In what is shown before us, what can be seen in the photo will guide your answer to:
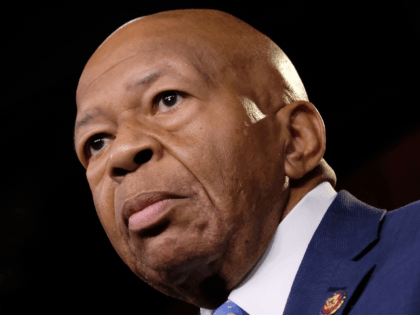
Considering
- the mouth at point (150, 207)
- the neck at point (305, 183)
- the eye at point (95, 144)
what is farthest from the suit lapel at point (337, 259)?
the eye at point (95, 144)

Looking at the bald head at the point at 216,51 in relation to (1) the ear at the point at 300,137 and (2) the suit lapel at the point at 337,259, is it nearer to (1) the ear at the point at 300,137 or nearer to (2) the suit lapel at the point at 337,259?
(1) the ear at the point at 300,137

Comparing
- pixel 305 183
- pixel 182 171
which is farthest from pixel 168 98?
pixel 305 183

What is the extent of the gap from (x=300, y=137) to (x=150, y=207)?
0.53 m

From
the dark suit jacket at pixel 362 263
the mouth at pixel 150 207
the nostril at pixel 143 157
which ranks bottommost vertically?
the dark suit jacket at pixel 362 263

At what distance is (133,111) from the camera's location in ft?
4.89

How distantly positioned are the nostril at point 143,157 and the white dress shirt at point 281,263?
0.44 meters

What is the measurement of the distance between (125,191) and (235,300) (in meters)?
0.44

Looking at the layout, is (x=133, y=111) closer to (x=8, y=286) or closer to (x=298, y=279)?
(x=298, y=279)

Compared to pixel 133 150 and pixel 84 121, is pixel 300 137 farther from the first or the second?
pixel 84 121

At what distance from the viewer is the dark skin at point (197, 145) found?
4.49ft

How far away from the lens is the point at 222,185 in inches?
54.0

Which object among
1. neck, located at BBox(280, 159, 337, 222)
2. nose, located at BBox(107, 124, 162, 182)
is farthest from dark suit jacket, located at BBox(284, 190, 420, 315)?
nose, located at BBox(107, 124, 162, 182)

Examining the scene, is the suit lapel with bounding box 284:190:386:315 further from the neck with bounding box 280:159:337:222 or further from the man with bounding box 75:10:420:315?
the neck with bounding box 280:159:337:222

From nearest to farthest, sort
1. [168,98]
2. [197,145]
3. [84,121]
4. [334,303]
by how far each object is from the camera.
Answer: [334,303] < [197,145] < [168,98] < [84,121]
